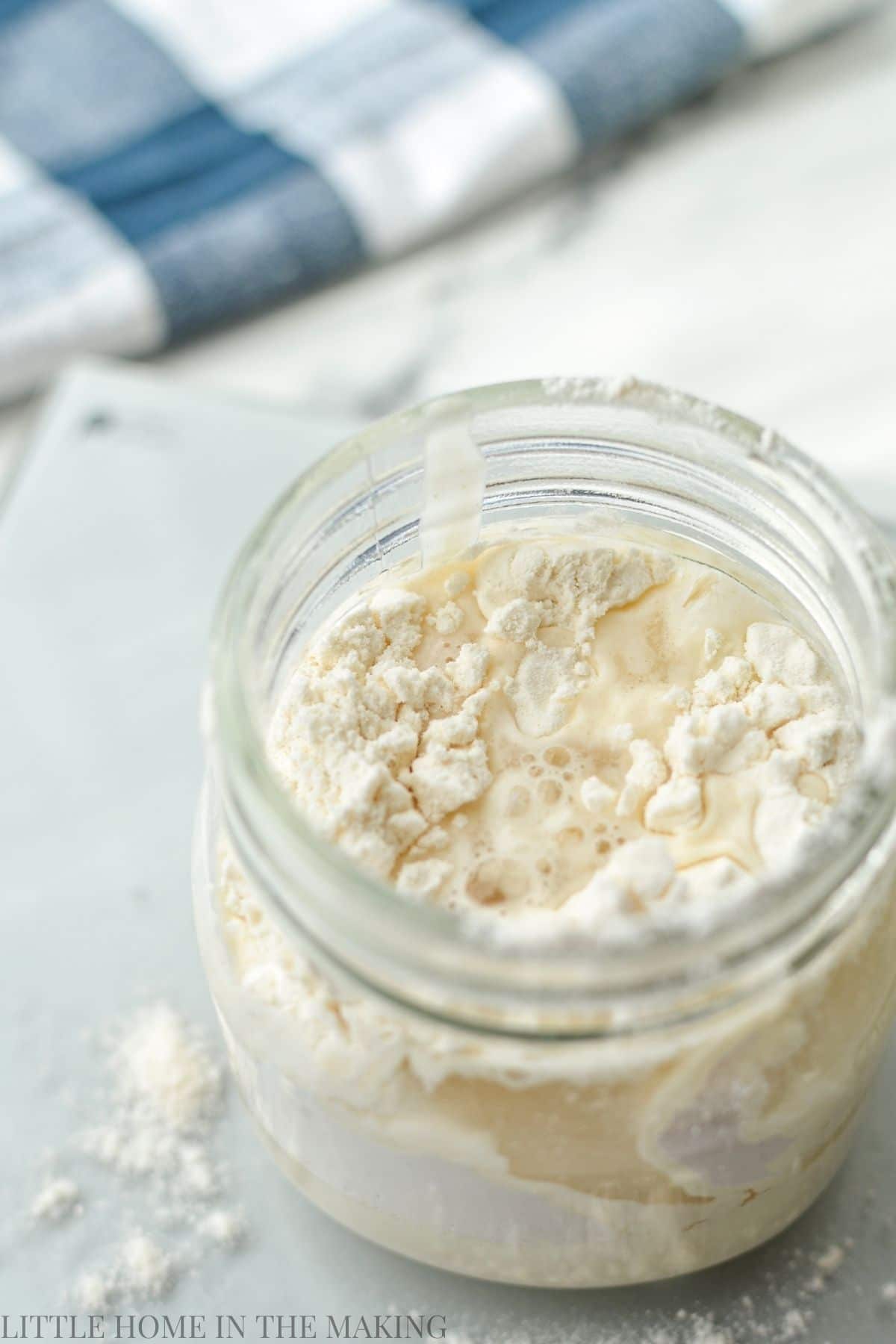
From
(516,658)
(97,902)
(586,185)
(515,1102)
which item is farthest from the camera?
(586,185)

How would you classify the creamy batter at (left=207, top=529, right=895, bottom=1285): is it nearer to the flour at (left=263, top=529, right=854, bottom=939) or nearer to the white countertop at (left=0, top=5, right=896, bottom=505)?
the flour at (left=263, top=529, right=854, bottom=939)

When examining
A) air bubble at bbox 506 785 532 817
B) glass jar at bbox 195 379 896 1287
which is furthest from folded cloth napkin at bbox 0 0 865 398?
air bubble at bbox 506 785 532 817

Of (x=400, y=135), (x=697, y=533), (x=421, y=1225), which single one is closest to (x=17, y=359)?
(x=400, y=135)

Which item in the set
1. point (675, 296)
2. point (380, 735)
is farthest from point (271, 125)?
point (380, 735)

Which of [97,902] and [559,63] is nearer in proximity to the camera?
[97,902]

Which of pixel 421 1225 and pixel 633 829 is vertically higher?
pixel 633 829

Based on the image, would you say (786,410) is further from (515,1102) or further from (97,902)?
(515,1102)
